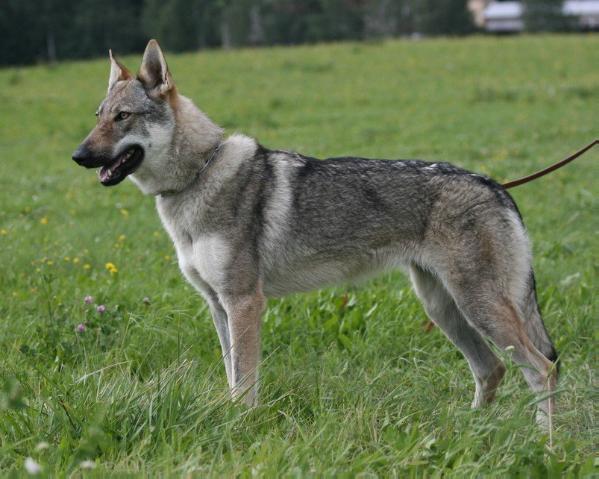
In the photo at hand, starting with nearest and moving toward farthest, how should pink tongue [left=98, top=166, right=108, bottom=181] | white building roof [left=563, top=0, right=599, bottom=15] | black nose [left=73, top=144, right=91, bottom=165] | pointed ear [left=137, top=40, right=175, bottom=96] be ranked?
black nose [left=73, top=144, right=91, bottom=165], pink tongue [left=98, top=166, right=108, bottom=181], pointed ear [left=137, top=40, right=175, bottom=96], white building roof [left=563, top=0, right=599, bottom=15]

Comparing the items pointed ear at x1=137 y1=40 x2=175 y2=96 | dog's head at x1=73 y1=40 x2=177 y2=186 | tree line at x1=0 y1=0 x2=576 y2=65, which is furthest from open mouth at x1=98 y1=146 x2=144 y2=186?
tree line at x1=0 y1=0 x2=576 y2=65

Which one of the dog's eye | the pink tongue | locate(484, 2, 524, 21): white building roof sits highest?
the dog's eye

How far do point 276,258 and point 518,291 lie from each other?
1298 mm

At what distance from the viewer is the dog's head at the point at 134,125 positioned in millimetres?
4062

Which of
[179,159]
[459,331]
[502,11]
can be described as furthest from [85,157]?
[502,11]

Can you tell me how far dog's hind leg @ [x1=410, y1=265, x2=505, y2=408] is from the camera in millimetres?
4371

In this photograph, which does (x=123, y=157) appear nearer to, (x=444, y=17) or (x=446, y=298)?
(x=446, y=298)

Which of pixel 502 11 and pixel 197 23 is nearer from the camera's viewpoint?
pixel 197 23

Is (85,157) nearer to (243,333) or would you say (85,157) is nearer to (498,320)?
(243,333)

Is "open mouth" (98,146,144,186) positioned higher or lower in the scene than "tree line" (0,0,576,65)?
higher

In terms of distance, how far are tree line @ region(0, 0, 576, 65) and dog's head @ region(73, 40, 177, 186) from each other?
121ft

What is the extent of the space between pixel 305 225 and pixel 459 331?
3.57 ft

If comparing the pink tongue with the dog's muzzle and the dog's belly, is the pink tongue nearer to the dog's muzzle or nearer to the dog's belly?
the dog's muzzle

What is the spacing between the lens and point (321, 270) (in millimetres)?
4344
